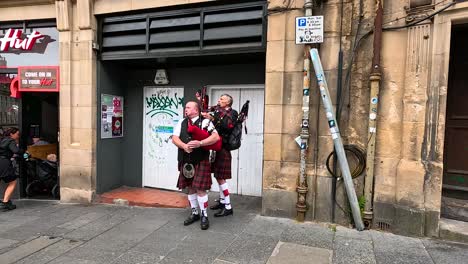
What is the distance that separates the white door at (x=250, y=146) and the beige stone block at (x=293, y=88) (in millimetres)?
1104

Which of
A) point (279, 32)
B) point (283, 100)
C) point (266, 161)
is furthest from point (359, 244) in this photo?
point (279, 32)

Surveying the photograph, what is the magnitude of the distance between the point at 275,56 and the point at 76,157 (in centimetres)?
427

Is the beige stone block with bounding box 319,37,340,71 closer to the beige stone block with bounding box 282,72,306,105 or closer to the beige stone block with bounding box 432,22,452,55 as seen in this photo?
the beige stone block with bounding box 282,72,306,105

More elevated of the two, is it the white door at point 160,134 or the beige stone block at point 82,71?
the beige stone block at point 82,71

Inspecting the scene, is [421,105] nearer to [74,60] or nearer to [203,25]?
[203,25]

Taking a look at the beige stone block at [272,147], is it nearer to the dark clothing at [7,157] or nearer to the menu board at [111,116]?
the menu board at [111,116]

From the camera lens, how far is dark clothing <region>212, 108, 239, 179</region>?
4945 mm

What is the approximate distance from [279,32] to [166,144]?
3273 mm

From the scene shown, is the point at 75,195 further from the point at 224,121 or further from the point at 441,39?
the point at 441,39

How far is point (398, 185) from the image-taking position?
450 cm

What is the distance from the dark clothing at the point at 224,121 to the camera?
4941mm

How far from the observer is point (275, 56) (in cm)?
502

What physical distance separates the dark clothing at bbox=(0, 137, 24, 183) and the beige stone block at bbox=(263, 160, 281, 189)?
457 centimetres

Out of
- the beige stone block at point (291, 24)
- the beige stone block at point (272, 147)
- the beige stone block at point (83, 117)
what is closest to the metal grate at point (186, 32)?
the beige stone block at point (291, 24)
